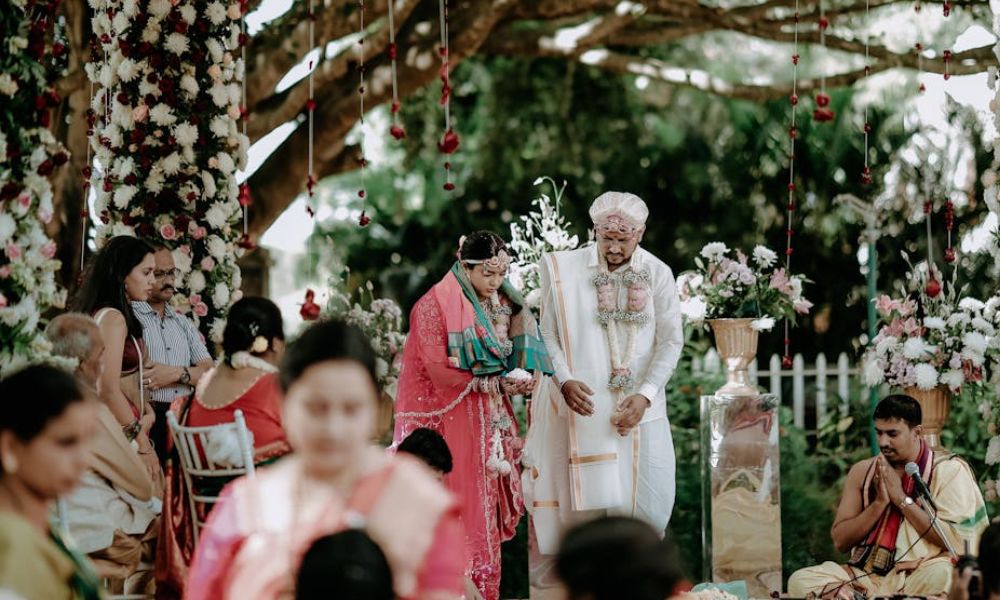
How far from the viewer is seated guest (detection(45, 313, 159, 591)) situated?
14.2 feet

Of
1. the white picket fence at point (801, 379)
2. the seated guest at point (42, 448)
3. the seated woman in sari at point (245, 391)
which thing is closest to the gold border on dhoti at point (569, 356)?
the seated woman in sari at point (245, 391)

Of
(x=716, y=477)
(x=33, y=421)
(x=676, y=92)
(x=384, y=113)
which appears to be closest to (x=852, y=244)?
(x=676, y=92)

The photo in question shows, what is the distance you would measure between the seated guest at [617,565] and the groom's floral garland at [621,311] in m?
3.59

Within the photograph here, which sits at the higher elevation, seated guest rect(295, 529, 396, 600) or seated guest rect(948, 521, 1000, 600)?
seated guest rect(295, 529, 396, 600)

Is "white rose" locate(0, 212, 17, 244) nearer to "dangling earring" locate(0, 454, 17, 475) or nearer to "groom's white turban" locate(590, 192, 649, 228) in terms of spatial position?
"dangling earring" locate(0, 454, 17, 475)

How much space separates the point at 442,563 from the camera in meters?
2.37

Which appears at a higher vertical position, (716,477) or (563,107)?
(563,107)

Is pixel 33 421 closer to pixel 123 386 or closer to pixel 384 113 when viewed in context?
pixel 123 386

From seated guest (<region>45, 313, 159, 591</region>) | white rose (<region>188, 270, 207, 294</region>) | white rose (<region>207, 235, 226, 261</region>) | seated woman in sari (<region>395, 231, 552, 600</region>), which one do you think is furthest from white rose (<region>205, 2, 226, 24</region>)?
seated guest (<region>45, 313, 159, 591</region>)

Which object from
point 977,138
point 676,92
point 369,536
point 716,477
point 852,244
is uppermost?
point 676,92

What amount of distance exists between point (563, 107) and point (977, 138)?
14.1ft

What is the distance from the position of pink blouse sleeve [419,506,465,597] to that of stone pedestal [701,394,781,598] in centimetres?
419

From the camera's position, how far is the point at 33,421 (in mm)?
2688

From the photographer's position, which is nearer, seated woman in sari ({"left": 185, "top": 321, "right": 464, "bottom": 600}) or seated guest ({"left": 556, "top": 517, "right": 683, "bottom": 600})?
seated guest ({"left": 556, "top": 517, "right": 683, "bottom": 600})
